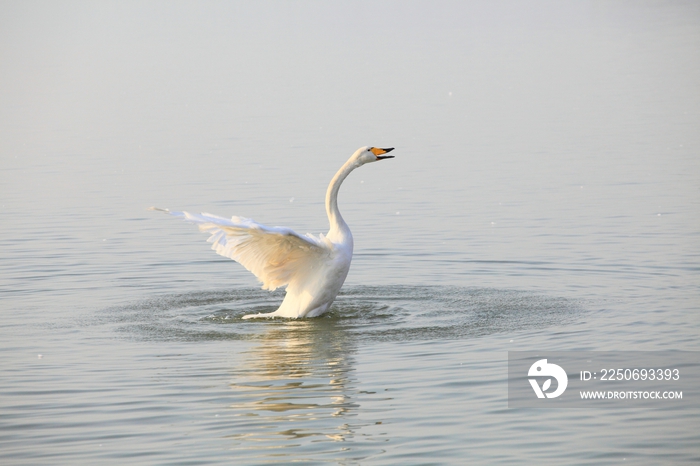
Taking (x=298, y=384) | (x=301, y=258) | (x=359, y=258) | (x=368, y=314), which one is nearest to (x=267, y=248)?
(x=301, y=258)

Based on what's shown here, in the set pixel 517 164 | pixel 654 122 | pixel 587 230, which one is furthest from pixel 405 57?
pixel 587 230

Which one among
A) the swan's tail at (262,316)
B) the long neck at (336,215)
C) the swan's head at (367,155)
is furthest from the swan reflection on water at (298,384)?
the swan's head at (367,155)

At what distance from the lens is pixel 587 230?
59.4 ft

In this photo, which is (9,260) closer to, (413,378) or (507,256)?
(507,256)

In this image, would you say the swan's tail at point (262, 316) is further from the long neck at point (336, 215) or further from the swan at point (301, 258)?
the long neck at point (336, 215)

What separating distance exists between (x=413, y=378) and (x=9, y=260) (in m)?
9.22

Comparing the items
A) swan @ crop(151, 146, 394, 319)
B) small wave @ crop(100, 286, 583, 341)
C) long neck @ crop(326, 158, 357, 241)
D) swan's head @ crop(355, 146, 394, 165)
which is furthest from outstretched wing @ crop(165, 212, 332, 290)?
swan's head @ crop(355, 146, 394, 165)

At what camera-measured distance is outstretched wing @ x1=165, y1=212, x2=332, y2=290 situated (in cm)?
1215

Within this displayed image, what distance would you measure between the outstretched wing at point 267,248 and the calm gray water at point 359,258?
0.67 m

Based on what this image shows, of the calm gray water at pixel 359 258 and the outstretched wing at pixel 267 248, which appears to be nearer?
the calm gray water at pixel 359 258

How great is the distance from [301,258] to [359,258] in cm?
395

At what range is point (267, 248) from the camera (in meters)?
13.1

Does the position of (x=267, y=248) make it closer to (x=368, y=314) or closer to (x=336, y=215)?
(x=336, y=215)

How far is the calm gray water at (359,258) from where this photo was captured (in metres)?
9.39
